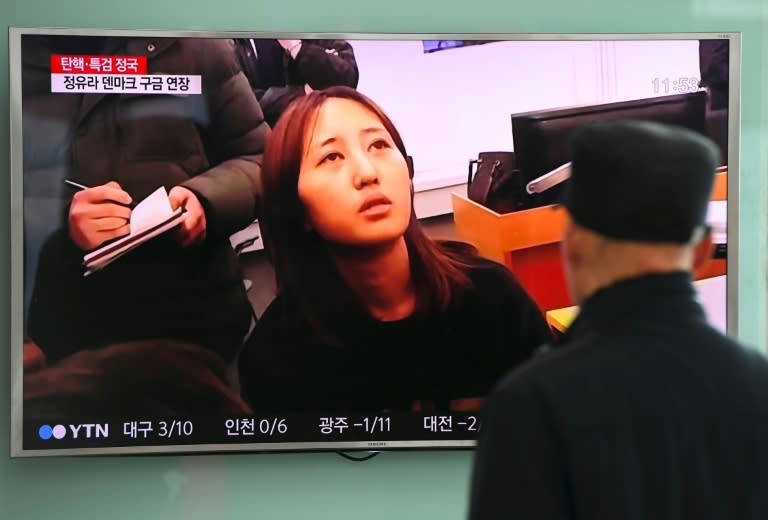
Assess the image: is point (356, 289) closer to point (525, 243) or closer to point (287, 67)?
point (525, 243)

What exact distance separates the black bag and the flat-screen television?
0.03 meters

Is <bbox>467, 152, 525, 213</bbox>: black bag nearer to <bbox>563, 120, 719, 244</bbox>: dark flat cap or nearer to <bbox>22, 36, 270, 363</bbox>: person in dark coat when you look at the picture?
<bbox>22, 36, 270, 363</bbox>: person in dark coat

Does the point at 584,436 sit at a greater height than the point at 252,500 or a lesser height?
greater

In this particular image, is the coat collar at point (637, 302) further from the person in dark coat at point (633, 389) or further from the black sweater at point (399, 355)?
the black sweater at point (399, 355)

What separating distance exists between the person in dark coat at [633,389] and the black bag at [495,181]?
1352 millimetres

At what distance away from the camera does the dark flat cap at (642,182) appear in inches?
44.1

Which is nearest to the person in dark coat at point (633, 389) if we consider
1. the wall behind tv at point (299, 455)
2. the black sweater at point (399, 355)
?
the black sweater at point (399, 355)

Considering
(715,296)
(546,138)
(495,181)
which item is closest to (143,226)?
(495,181)

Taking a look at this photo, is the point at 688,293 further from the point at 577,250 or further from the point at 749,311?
the point at 749,311

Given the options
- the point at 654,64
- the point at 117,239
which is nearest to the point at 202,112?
the point at 117,239

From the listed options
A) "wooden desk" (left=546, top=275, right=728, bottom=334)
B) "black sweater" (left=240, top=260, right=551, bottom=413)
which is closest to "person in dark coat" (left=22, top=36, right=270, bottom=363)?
"black sweater" (left=240, top=260, right=551, bottom=413)

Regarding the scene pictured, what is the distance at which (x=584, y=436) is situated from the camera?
110cm

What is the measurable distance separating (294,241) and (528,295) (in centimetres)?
60

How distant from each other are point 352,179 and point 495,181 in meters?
0.36
